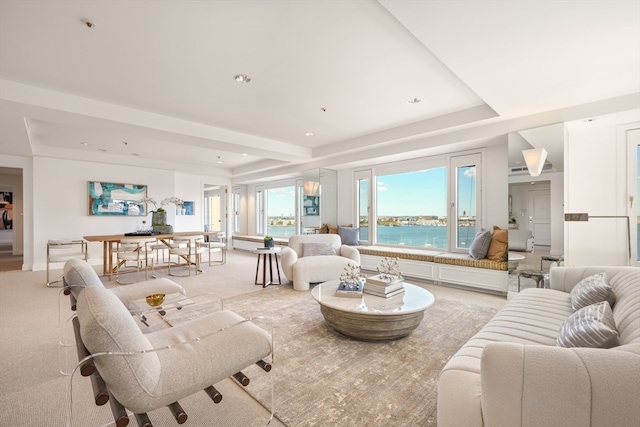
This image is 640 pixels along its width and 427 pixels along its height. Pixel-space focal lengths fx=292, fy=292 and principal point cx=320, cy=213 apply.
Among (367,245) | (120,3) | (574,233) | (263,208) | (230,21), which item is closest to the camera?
(120,3)

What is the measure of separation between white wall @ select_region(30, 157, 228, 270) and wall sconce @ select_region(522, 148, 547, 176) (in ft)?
Answer: 27.0

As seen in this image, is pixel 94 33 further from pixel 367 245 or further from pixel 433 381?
pixel 367 245

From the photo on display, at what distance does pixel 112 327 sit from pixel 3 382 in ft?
5.84

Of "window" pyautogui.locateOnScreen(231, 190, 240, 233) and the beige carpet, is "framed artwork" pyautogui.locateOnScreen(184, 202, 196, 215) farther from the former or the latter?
the beige carpet

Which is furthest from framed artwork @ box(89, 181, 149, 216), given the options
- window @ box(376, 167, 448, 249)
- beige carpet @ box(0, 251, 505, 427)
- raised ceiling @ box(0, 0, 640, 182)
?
window @ box(376, 167, 448, 249)

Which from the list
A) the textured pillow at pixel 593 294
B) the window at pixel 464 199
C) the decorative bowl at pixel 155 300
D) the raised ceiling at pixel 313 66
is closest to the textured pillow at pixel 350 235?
the window at pixel 464 199

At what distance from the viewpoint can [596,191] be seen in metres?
3.68

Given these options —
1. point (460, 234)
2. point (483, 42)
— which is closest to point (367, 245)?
point (460, 234)

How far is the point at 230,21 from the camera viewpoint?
2221 mm

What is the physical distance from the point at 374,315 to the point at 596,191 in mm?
3414

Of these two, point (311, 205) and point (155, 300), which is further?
point (311, 205)

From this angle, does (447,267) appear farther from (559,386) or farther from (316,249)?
(559,386)

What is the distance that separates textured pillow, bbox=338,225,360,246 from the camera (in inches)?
259

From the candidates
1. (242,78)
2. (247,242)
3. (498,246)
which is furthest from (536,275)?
(247,242)
